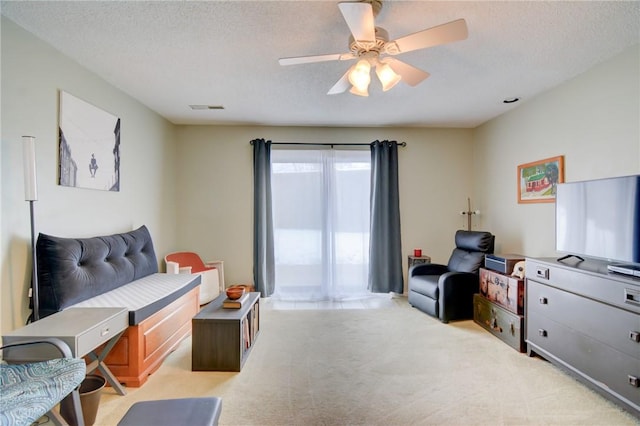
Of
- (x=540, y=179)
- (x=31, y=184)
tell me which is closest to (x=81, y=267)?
(x=31, y=184)

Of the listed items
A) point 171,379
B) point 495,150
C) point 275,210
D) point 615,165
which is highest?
point 495,150

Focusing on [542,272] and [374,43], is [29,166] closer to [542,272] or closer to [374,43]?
[374,43]

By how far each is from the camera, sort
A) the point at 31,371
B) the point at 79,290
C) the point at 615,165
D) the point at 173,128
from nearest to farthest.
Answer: the point at 31,371 < the point at 79,290 < the point at 615,165 < the point at 173,128

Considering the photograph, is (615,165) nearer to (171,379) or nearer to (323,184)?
(323,184)

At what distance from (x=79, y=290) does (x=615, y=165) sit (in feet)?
14.0

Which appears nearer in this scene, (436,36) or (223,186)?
(436,36)

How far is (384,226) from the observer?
4445 millimetres

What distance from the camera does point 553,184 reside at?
314cm

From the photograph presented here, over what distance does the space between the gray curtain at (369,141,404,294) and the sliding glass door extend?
160 mm

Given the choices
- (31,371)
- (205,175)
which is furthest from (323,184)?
(31,371)

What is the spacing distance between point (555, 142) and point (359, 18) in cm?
267

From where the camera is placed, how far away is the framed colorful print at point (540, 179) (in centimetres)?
310

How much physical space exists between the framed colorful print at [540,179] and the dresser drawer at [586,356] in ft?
4.46

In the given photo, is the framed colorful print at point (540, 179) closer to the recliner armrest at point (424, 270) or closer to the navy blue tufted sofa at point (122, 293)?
the recliner armrest at point (424, 270)
